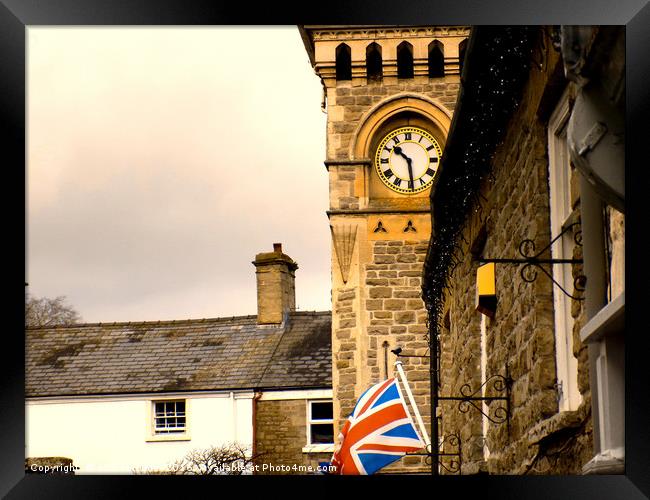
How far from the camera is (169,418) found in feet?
94.5

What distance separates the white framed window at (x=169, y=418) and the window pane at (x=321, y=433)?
228cm

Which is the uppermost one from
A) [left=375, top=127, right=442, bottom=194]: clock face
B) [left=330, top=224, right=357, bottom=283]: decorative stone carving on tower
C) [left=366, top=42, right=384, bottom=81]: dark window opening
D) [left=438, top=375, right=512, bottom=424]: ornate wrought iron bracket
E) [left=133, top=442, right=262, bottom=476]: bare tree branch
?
[left=366, top=42, right=384, bottom=81]: dark window opening

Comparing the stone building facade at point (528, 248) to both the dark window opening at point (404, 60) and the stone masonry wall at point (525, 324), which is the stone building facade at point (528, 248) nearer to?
the stone masonry wall at point (525, 324)

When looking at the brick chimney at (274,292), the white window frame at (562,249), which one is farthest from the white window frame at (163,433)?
the white window frame at (562,249)

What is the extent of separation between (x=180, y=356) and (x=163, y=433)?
238 centimetres

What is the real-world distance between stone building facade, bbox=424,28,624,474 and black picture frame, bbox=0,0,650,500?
0.50 feet

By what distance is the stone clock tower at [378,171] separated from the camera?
2284cm

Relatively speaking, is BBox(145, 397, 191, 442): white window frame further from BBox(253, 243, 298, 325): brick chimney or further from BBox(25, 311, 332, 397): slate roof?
BBox(253, 243, 298, 325): brick chimney

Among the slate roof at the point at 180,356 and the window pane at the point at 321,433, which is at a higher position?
the slate roof at the point at 180,356

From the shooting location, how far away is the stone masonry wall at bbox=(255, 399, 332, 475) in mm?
27797

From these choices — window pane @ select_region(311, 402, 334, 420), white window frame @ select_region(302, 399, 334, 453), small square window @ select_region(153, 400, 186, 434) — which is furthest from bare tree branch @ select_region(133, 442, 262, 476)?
small square window @ select_region(153, 400, 186, 434)
